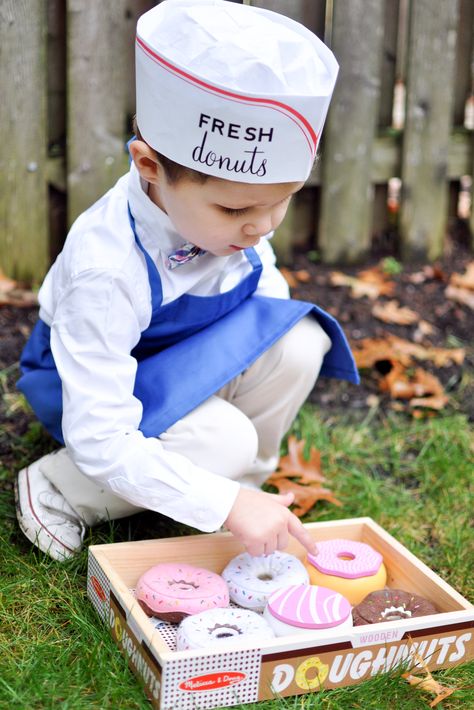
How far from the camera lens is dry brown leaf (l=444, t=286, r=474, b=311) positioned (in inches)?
138

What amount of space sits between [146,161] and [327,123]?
1730 mm

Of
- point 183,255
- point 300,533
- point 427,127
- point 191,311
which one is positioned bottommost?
point 300,533

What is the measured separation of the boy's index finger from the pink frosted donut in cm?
17

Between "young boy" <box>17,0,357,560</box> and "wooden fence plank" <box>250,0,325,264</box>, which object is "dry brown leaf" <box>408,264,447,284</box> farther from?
"young boy" <box>17,0,357,560</box>

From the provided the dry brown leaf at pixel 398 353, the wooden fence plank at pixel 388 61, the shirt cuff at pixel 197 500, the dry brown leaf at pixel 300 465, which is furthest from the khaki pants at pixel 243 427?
the wooden fence plank at pixel 388 61

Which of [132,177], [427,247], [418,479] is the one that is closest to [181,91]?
[132,177]

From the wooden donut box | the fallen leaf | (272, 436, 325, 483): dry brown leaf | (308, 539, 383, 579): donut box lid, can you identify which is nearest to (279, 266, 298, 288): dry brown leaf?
the fallen leaf

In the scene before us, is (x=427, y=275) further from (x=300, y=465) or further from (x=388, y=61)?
(x=300, y=465)

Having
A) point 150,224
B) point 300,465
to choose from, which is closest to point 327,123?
point 300,465

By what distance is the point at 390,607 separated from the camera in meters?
1.89

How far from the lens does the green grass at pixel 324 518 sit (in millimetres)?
1685

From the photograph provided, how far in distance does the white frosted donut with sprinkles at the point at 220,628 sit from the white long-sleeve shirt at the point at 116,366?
162 mm

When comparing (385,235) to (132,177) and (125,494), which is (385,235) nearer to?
(132,177)

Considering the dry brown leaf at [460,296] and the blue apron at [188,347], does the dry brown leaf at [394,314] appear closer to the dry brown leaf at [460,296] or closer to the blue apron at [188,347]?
the dry brown leaf at [460,296]
